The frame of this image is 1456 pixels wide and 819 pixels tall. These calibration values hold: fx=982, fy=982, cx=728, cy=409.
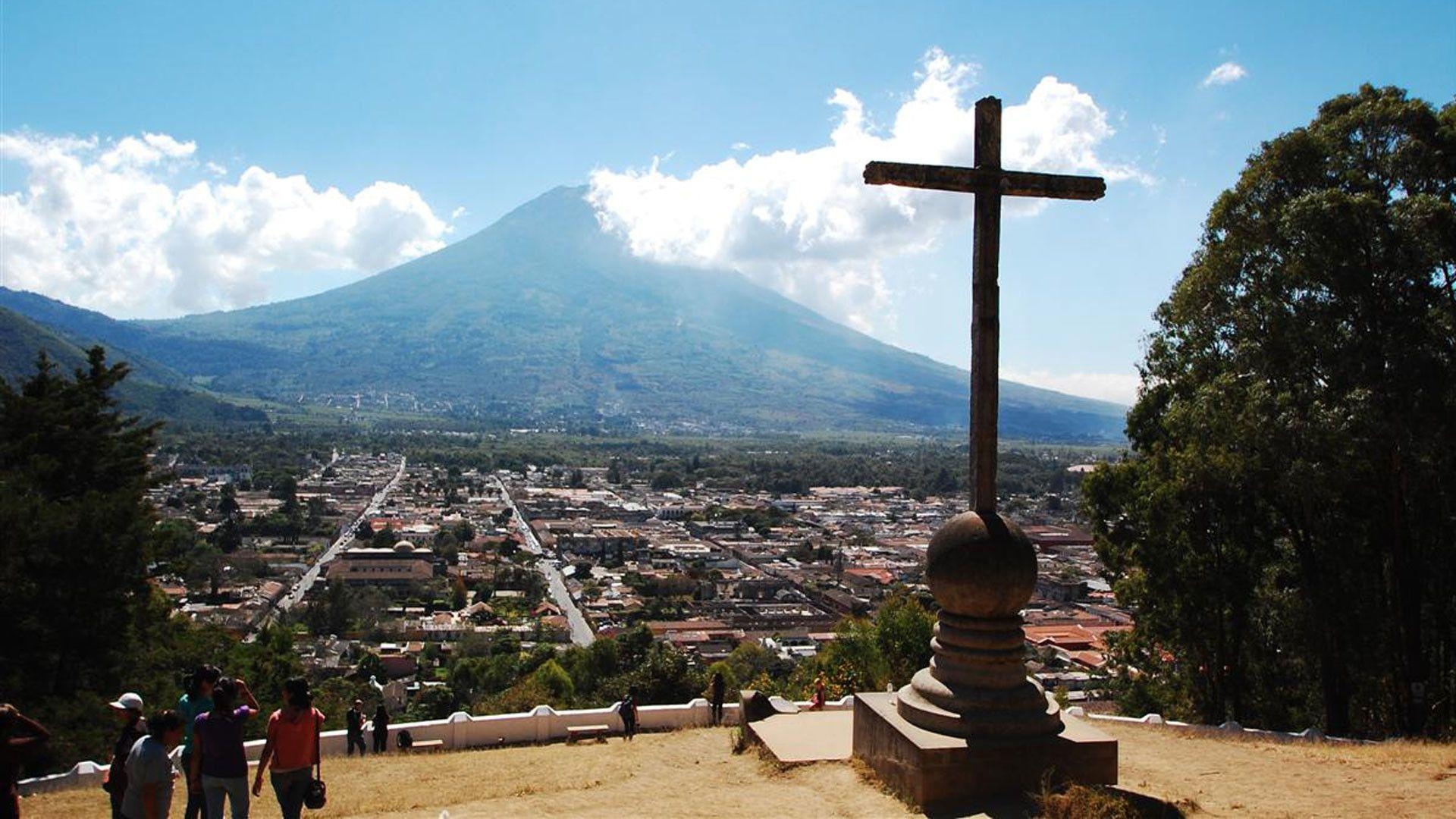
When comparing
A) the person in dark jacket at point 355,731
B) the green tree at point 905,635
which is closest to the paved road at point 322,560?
the green tree at point 905,635

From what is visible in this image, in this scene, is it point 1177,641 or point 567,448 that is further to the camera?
point 567,448

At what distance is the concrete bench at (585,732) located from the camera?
10289 mm

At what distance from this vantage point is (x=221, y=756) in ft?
16.4

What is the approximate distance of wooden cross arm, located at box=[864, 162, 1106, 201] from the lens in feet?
23.2

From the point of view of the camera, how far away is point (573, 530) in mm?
63281

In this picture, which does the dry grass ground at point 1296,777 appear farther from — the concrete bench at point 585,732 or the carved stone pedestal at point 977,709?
the concrete bench at point 585,732

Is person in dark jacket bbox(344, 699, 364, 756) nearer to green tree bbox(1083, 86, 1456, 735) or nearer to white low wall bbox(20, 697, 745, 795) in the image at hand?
white low wall bbox(20, 697, 745, 795)

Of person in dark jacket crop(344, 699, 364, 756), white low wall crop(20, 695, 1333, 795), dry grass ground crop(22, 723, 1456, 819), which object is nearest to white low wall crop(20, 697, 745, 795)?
white low wall crop(20, 695, 1333, 795)

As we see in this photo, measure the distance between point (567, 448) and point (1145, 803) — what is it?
426 ft

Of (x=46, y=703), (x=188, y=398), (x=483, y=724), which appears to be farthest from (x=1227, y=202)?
(x=188, y=398)

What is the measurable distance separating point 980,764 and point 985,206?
12.8ft

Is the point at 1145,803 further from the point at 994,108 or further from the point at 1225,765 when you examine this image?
the point at 994,108

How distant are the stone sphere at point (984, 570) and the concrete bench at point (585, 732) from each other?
197 inches

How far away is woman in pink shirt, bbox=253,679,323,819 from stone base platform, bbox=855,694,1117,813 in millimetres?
3516
